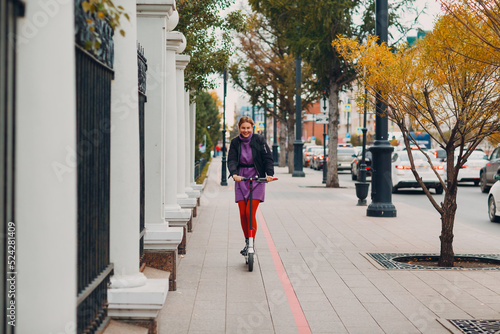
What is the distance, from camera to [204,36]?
16953 mm

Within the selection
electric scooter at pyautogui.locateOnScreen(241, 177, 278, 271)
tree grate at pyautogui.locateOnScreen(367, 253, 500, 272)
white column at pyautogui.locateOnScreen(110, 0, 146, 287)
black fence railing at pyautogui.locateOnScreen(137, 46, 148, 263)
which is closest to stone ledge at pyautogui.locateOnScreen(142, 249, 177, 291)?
black fence railing at pyautogui.locateOnScreen(137, 46, 148, 263)

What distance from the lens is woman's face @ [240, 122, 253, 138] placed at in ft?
29.9

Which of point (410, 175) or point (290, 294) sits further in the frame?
point (410, 175)

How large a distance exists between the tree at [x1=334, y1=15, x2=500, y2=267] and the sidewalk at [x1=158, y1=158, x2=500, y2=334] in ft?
4.18

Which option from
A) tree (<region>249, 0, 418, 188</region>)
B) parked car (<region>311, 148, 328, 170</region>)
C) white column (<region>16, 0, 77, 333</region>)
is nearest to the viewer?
white column (<region>16, 0, 77, 333</region>)

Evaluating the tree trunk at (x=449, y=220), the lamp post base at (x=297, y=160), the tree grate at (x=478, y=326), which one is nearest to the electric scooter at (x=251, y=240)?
the tree trunk at (x=449, y=220)

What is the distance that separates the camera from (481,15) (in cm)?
696

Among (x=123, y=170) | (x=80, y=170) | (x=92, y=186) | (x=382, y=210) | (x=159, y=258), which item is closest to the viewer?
(x=80, y=170)

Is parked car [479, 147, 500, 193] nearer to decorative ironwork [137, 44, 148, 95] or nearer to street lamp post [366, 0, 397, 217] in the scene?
street lamp post [366, 0, 397, 217]

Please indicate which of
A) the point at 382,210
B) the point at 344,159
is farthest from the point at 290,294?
the point at 344,159

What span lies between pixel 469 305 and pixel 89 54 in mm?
4460

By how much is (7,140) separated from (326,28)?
20843 millimetres

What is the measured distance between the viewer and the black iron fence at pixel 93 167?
4.15 meters

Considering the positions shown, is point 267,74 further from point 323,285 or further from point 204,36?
point 323,285
